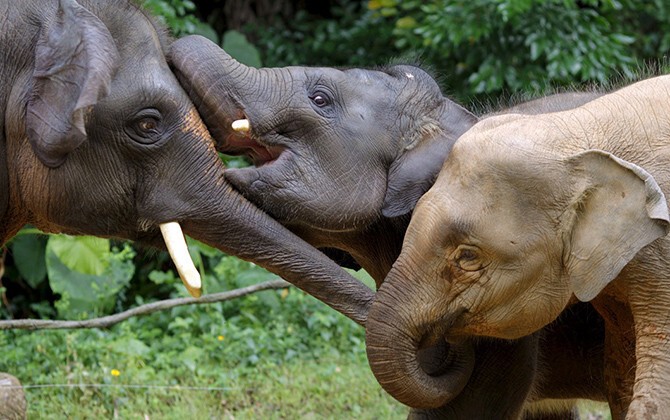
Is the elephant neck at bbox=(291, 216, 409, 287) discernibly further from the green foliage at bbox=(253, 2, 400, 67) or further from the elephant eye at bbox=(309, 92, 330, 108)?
the green foliage at bbox=(253, 2, 400, 67)

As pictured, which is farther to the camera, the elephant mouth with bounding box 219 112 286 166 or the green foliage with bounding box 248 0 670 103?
the green foliage with bounding box 248 0 670 103

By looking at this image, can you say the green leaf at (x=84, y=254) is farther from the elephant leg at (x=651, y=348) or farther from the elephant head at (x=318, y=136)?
the elephant leg at (x=651, y=348)

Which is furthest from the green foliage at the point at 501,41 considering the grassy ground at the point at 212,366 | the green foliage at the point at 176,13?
the grassy ground at the point at 212,366

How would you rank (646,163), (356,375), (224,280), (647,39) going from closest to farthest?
(646,163) < (356,375) < (224,280) < (647,39)

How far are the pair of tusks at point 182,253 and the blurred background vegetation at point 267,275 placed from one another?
0.62 m

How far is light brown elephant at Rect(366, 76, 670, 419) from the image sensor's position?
399 cm

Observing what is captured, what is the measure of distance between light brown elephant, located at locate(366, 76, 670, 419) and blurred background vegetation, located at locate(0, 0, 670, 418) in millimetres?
1087

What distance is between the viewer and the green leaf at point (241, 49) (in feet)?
30.7

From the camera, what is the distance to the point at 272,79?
15.4ft

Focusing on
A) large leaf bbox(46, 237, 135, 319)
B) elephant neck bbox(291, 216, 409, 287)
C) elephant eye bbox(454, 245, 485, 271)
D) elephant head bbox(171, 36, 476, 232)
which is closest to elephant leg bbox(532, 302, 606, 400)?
elephant neck bbox(291, 216, 409, 287)

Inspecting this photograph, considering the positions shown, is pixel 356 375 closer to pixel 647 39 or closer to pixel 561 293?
pixel 561 293

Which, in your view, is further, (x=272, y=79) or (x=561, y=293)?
(x=272, y=79)

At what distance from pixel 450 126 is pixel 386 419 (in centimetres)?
190

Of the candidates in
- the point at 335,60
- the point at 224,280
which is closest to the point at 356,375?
the point at 224,280
